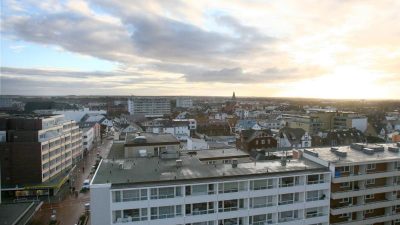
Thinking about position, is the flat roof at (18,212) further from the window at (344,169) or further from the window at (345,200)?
the window at (344,169)

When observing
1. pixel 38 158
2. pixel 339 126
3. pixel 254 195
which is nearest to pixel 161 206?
pixel 254 195

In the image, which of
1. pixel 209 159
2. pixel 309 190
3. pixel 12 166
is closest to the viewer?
pixel 309 190

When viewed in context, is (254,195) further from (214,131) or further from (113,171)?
(214,131)

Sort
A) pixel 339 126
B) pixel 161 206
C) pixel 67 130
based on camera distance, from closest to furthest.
Answer: pixel 161 206
pixel 67 130
pixel 339 126

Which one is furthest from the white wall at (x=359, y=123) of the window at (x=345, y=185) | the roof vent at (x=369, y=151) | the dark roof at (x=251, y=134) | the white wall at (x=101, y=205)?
the white wall at (x=101, y=205)

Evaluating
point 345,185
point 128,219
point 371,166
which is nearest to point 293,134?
point 371,166

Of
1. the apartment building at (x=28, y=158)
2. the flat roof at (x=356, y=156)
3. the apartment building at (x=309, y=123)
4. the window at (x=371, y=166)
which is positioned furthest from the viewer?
the apartment building at (x=309, y=123)

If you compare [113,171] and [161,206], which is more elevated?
[113,171]
